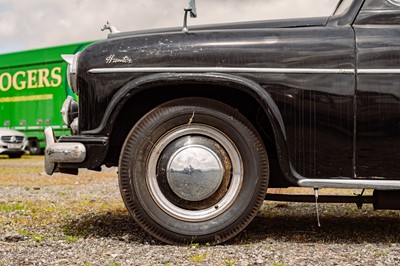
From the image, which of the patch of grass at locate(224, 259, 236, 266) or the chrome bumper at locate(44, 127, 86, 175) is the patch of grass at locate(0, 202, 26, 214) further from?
the patch of grass at locate(224, 259, 236, 266)

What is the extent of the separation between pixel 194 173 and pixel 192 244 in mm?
417

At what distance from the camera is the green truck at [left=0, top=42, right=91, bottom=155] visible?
18750 mm

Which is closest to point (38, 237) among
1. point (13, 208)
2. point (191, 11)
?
point (13, 208)

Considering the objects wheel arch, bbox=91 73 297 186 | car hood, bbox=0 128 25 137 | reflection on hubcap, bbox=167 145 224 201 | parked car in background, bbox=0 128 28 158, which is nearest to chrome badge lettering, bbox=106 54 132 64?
wheel arch, bbox=91 73 297 186

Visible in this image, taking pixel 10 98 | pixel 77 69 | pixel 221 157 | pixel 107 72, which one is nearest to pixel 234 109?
pixel 221 157

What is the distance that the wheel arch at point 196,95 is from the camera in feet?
10.8

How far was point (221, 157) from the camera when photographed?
3330 millimetres

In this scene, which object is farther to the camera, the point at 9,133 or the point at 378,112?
the point at 9,133

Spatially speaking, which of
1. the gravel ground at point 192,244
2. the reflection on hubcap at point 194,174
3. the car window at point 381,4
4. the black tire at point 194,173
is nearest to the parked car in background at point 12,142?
the gravel ground at point 192,244

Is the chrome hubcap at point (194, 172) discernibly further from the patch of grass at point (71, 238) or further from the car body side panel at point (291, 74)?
the patch of grass at point (71, 238)

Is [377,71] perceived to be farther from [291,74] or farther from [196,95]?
[196,95]

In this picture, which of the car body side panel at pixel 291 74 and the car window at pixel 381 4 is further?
the car window at pixel 381 4

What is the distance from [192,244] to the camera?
10.8ft

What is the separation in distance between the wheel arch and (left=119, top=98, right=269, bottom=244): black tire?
13 cm
